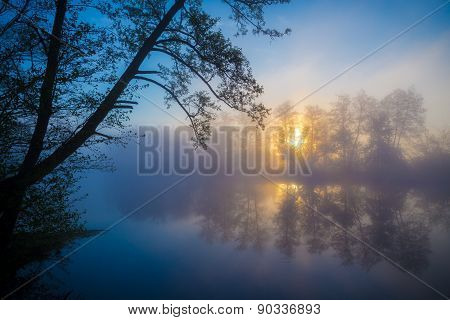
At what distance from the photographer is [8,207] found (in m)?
7.87

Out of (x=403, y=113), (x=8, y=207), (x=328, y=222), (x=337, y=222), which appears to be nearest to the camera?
(x=8, y=207)

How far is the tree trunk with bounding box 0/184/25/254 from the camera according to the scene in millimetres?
7188

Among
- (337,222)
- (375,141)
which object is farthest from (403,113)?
(337,222)

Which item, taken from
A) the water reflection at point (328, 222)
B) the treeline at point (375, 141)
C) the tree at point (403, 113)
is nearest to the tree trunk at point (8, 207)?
the water reflection at point (328, 222)

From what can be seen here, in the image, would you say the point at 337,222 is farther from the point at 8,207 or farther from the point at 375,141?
the point at 375,141

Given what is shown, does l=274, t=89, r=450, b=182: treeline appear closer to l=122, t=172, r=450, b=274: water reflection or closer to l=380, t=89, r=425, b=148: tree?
l=380, t=89, r=425, b=148: tree

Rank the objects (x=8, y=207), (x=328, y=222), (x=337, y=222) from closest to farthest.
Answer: (x=8, y=207), (x=337, y=222), (x=328, y=222)

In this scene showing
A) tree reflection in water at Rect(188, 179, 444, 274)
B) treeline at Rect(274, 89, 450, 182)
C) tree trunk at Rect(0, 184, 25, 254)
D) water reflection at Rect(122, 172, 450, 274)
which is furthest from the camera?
treeline at Rect(274, 89, 450, 182)

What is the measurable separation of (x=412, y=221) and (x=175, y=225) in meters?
17.5

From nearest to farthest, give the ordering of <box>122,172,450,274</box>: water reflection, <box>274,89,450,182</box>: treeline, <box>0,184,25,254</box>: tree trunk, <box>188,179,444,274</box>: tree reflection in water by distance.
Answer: <box>0,184,25,254</box>: tree trunk → <box>188,179,444,274</box>: tree reflection in water → <box>122,172,450,274</box>: water reflection → <box>274,89,450,182</box>: treeline

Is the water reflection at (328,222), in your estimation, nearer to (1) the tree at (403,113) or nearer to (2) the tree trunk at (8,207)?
(2) the tree trunk at (8,207)

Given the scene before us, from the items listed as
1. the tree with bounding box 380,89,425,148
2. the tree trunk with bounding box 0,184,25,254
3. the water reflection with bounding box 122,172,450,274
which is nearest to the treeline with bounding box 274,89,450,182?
the tree with bounding box 380,89,425,148
